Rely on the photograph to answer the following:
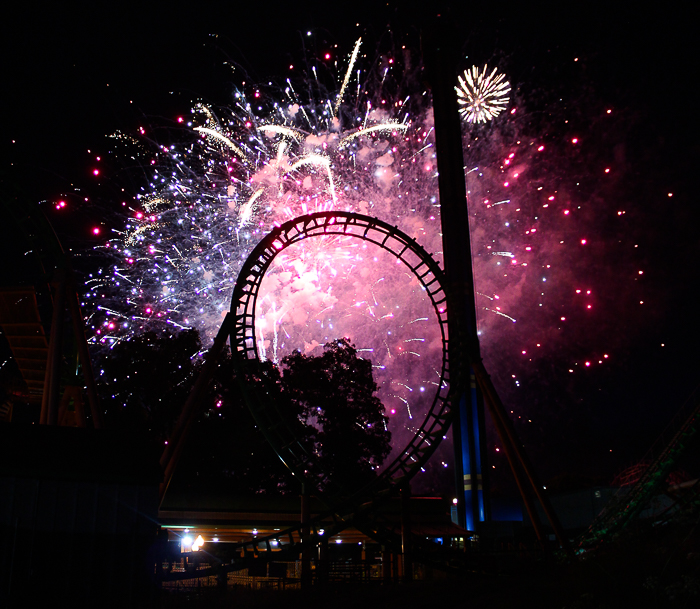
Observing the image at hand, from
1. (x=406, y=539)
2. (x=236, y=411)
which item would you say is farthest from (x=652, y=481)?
(x=236, y=411)

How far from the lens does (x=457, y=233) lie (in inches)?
1209

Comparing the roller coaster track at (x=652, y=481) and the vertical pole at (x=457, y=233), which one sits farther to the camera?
the vertical pole at (x=457, y=233)

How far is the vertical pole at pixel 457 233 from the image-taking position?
28.1 meters

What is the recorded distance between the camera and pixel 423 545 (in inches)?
638

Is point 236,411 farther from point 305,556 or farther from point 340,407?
point 305,556

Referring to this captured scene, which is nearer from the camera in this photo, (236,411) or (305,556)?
(305,556)

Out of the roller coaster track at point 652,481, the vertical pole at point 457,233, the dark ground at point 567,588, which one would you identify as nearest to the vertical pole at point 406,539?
the dark ground at point 567,588

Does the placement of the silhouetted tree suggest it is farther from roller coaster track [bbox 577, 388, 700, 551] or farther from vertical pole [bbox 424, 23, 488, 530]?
roller coaster track [bbox 577, 388, 700, 551]

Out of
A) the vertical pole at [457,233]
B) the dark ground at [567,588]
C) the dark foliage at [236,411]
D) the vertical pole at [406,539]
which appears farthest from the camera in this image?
the dark foliage at [236,411]

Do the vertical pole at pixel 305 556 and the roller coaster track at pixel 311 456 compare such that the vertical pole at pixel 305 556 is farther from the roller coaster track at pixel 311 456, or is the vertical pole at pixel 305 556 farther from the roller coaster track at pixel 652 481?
the roller coaster track at pixel 652 481

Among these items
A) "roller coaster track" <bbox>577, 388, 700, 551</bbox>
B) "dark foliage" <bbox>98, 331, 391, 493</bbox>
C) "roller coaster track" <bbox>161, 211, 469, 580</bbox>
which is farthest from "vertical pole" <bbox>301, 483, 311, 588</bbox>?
"dark foliage" <bbox>98, 331, 391, 493</bbox>

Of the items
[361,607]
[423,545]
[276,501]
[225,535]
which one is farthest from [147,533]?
[225,535]

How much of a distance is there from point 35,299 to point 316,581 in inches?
457

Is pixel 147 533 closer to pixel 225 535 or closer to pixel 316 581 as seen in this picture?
pixel 316 581
